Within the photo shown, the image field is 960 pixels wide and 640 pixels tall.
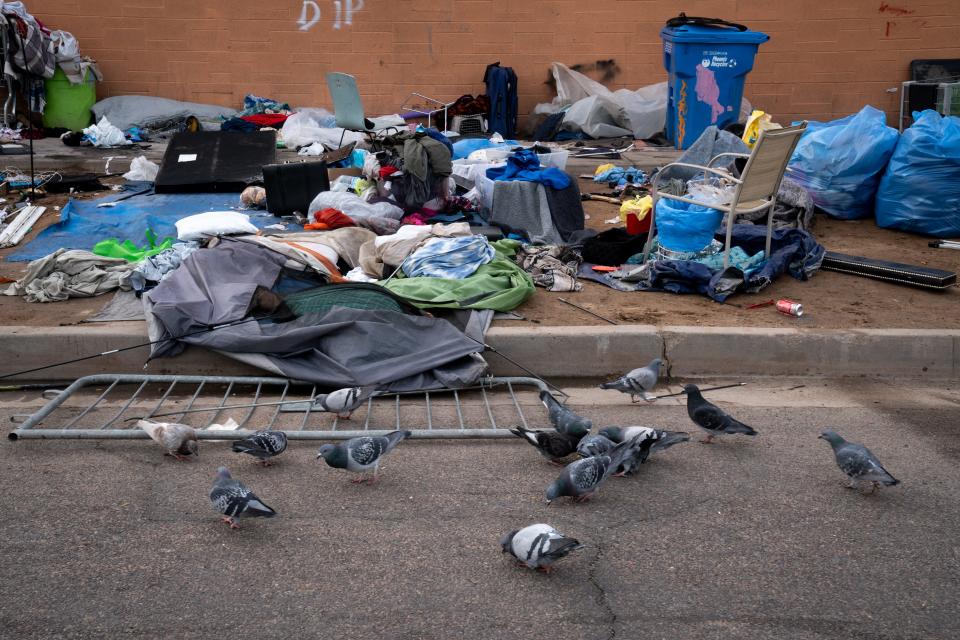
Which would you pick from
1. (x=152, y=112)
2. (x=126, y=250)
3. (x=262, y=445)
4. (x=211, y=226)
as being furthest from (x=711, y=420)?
(x=152, y=112)

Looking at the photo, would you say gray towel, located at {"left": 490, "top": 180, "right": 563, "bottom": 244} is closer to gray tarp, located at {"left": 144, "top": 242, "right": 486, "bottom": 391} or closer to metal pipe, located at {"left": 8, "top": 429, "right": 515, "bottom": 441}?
gray tarp, located at {"left": 144, "top": 242, "right": 486, "bottom": 391}

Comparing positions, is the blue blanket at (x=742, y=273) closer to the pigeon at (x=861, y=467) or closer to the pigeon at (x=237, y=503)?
the pigeon at (x=861, y=467)

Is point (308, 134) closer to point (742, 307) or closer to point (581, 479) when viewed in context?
point (742, 307)

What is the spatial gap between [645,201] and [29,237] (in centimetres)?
576

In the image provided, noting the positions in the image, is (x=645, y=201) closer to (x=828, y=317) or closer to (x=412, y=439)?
(x=828, y=317)

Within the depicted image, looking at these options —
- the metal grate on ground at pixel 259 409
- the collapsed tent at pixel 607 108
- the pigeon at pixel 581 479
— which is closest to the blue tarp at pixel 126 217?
the metal grate on ground at pixel 259 409

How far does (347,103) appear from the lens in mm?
11289

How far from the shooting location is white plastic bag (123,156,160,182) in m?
10.7

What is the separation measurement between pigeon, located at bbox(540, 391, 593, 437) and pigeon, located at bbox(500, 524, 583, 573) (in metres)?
1.14

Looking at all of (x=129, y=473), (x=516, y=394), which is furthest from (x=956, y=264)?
(x=129, y=473)

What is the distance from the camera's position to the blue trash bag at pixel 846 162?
8922 mm

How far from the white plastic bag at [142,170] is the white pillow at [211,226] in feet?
10.8

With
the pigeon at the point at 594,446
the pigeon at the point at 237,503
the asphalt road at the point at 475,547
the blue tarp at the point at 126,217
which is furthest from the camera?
the blue tarp at the point at 126,217

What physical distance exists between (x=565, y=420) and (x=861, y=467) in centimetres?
148
